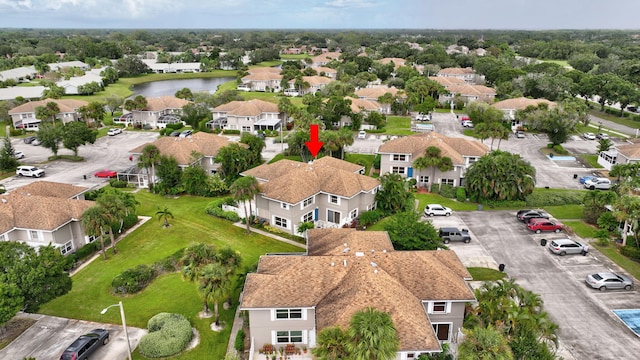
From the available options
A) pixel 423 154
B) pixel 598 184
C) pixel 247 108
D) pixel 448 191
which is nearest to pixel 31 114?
pixel 247 108

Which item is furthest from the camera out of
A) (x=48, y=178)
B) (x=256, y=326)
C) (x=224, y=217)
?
(x=48, y=178)

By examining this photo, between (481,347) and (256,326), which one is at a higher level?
(481,347)

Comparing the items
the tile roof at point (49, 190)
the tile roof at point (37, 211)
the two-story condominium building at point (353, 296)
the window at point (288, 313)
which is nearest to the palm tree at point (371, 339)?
the two-story condominium building at point (353, 296)

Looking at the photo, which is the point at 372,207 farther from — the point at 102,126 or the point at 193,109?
the point at 102,126

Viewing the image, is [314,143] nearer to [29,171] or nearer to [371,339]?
[29,171]

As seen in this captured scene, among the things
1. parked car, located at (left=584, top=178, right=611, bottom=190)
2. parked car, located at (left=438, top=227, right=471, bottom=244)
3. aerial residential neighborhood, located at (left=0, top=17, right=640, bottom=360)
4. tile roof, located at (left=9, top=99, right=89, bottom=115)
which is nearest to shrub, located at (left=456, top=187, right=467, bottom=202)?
aerial residential neighborhood, located at (left=0, top=17, right=640, bottom=360)

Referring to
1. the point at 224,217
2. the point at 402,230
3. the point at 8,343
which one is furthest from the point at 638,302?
the point at 8,343
